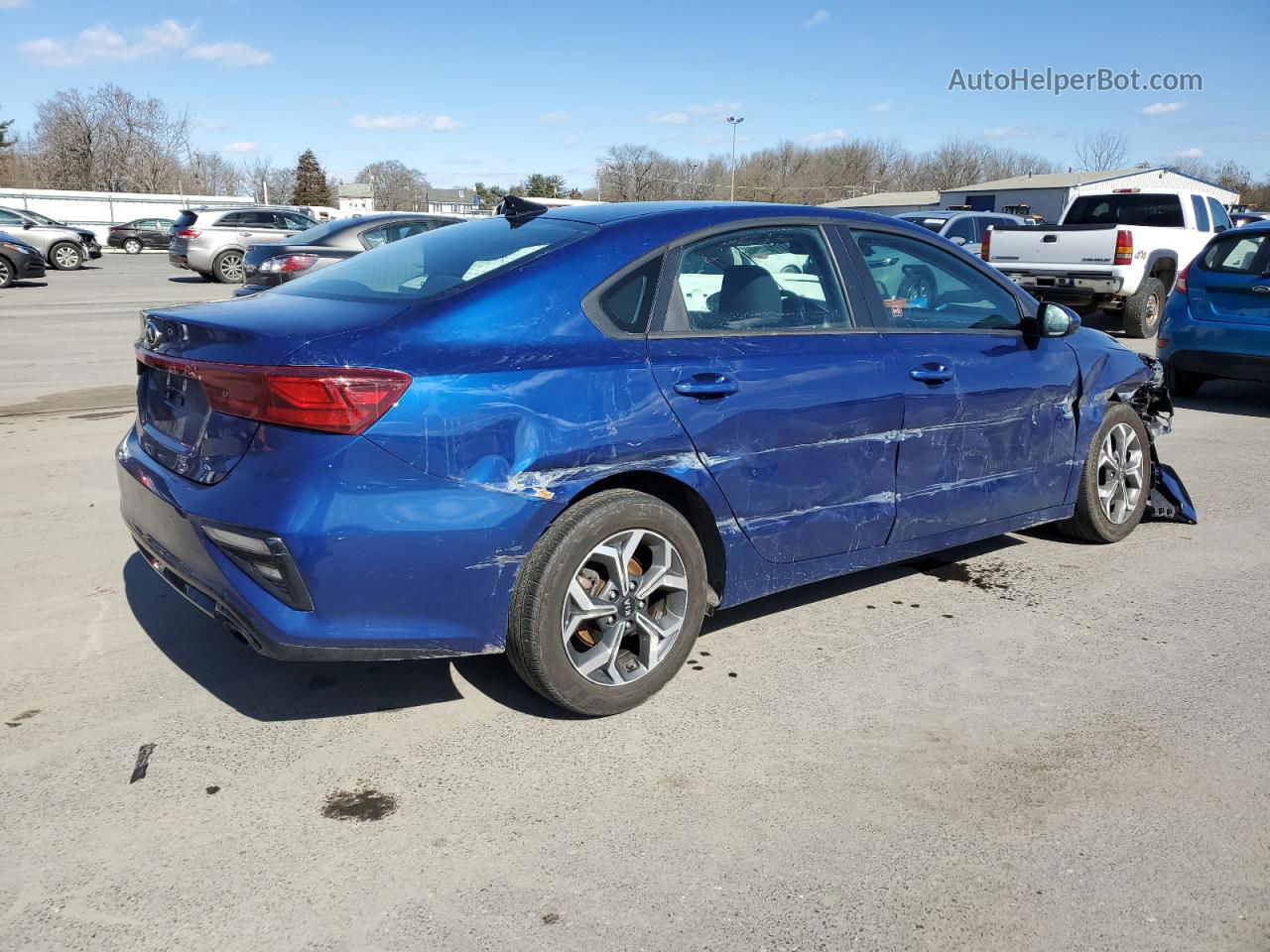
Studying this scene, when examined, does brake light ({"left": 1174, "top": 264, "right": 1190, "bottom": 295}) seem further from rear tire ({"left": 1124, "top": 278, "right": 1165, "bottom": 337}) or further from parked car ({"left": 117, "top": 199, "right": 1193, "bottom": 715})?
parked car ({"left": 117, "top": 199, "right": 1193, "bottom": 715})

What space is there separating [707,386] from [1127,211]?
14.5m

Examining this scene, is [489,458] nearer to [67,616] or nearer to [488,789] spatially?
[488,789]

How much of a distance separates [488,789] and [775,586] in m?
1.38

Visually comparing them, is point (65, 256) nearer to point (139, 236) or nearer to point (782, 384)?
point (139, 236)

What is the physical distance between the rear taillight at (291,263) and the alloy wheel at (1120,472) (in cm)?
1026

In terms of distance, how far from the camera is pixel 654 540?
3402 mm

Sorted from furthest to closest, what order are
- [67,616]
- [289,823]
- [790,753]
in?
[67,616] < [790,753] < [289,823]

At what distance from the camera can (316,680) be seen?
366cm

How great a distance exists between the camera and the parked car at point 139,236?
40.5m

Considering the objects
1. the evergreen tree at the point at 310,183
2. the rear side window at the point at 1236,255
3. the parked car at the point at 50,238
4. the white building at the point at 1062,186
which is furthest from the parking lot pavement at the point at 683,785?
the evergreen tree at the point at 310,183

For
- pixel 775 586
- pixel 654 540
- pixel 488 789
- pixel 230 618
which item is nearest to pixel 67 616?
pixel 230 618

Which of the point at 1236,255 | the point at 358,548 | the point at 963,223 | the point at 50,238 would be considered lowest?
the point at 358,548

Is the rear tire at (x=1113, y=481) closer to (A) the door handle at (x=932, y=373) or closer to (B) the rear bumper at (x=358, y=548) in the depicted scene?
(A) the door handle at (x=932, y=373)

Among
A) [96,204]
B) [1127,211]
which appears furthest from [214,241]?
[96,204]
